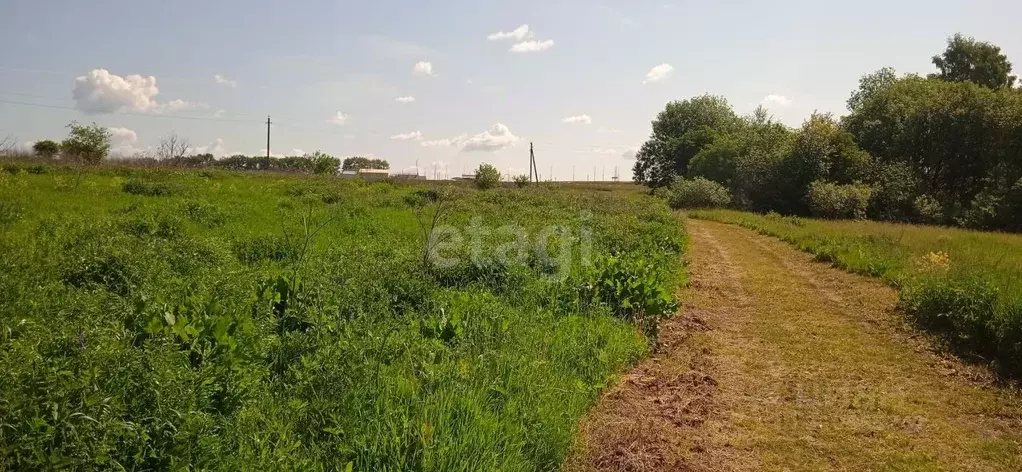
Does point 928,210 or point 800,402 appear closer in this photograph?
point 800,402

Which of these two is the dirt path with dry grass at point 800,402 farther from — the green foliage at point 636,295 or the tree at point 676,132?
the tree at point 676,132

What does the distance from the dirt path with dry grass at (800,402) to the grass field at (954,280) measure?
41cm

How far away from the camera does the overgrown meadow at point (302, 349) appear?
2963 mm

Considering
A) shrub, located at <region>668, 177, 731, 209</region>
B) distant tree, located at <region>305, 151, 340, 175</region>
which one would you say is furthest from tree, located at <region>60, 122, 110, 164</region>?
shrub, located at <region>668, 177, 731, 209</region>

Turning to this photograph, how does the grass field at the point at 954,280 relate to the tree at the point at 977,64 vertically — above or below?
below

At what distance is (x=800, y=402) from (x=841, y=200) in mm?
26621

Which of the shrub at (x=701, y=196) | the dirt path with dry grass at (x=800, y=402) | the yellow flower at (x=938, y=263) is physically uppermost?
the shrub at (x=701, y=196)

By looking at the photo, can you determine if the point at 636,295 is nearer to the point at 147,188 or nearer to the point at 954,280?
the point at 954,280

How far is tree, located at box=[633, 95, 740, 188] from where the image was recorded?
62.8 metres

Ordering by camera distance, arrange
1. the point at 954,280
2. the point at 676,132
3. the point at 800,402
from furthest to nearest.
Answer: the point at 676,132 < the point at 954,280 < the point at 800,402

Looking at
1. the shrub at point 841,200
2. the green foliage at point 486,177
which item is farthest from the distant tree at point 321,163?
the shrub at point 841,200

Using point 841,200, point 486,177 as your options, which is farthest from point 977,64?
point 486,177

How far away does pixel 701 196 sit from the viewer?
39.1 metres

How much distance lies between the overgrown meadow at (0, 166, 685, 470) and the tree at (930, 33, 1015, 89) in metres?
50.0
